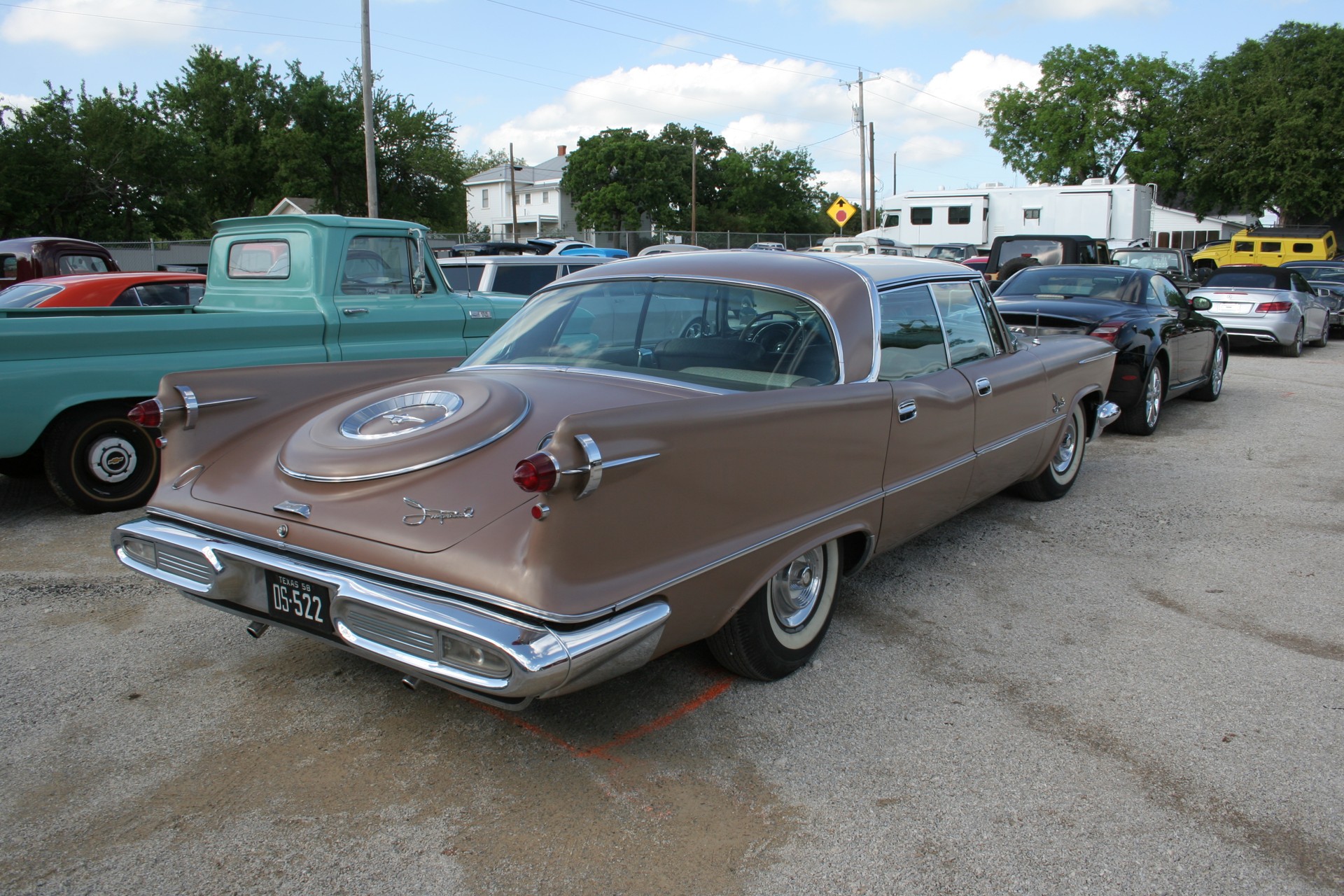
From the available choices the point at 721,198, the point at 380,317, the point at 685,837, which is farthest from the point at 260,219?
the point at 721,198

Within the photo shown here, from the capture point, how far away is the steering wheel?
3539mm

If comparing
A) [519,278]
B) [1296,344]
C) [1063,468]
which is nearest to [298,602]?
[1063,468]

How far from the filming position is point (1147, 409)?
25.8ft

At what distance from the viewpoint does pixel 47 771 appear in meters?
2.74

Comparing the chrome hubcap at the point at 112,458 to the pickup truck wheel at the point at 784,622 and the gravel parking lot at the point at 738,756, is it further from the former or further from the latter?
the pickup truck wheel at the point at 784,622

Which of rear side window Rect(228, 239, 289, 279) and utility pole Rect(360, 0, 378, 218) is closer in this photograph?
rear side window Rect(228, 239, 289, 279)

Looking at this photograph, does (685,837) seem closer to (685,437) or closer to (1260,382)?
(685,437)

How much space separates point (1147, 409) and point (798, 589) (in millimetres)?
5793

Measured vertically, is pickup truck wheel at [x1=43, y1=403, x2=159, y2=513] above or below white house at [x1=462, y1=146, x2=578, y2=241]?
below

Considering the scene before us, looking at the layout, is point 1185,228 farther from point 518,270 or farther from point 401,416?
point 401,416

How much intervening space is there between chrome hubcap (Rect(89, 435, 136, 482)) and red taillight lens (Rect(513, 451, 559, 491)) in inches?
167

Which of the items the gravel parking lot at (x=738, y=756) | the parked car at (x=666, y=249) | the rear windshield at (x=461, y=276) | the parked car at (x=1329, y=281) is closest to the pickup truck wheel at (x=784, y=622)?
the gravel parking lot at (x=738, y=756)

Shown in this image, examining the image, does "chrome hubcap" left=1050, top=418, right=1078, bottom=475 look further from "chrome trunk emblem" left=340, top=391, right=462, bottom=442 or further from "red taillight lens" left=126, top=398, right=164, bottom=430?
"red taillight lens" left=126, top=398, right=164, bottom=430

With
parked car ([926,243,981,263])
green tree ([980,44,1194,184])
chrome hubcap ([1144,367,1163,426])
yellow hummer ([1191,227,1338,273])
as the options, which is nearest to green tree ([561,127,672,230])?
green tree ([980,44,1194,184])
